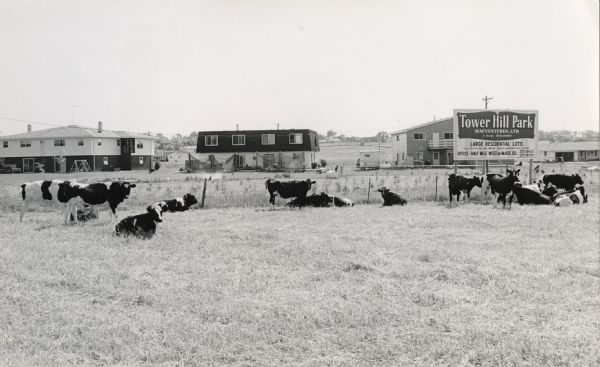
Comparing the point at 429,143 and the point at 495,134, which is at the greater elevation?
the point at 429,143

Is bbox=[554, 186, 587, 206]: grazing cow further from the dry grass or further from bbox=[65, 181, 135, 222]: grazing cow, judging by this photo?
bbox=[65, 181, 135, 222]: grazing cow

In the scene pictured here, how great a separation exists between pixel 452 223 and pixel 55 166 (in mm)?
26408

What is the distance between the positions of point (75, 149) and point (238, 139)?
18738 mm

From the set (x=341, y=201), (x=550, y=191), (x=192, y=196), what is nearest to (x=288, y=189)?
(x=341, y=201)

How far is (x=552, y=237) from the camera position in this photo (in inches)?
456

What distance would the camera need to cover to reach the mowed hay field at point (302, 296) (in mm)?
5129

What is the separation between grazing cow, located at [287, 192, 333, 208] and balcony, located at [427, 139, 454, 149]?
139ft

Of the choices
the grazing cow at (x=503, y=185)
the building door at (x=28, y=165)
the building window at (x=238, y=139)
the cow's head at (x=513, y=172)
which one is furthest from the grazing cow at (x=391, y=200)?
the building window at (x=238, y=139)

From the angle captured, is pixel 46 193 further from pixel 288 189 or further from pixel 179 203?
pixel 288 189

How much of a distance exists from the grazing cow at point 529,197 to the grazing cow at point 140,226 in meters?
13.6

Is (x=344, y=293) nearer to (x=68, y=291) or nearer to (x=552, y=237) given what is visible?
(x=68, y=291)

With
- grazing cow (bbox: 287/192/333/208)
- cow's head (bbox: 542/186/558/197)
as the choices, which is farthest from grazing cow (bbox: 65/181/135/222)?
cow's head (bbox: 542/186/558/197)

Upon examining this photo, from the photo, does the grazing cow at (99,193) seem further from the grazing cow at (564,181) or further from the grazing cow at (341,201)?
the grazing cow at (564,181)

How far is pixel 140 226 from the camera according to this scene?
39.0 ft
